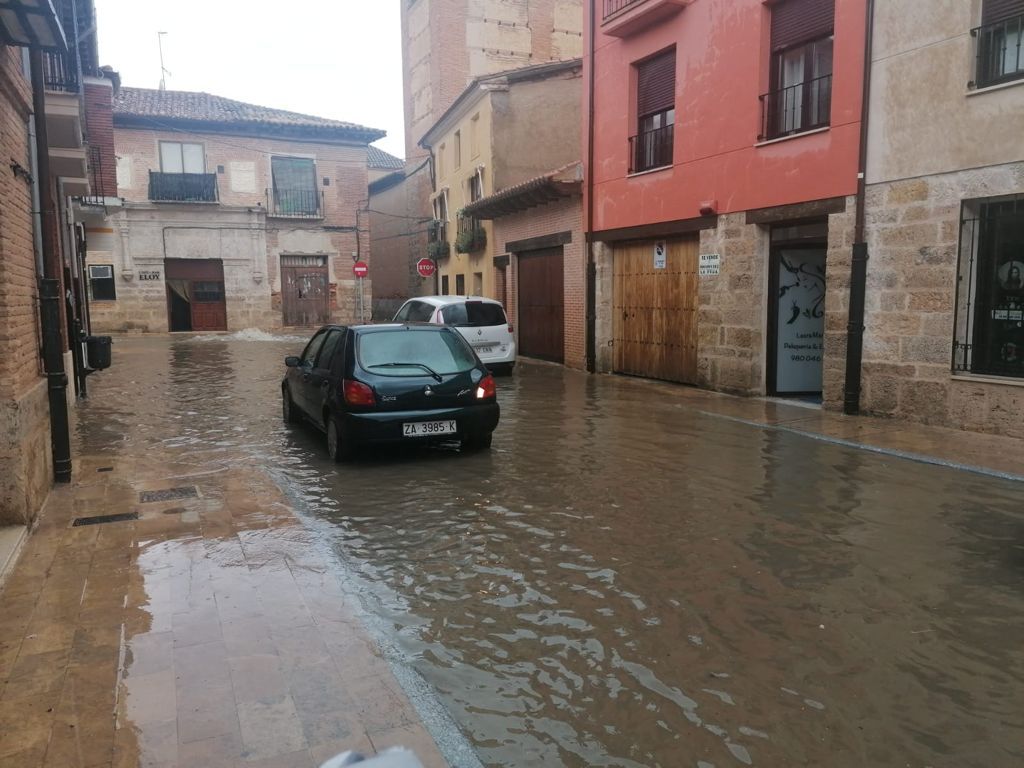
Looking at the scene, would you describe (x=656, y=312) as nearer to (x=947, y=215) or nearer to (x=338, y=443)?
(x=947, y=215)

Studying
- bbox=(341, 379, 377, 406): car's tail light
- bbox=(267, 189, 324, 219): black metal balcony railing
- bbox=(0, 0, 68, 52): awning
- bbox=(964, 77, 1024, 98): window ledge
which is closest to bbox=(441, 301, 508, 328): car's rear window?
bbox=(341, 379, 377, 406): car's tail light

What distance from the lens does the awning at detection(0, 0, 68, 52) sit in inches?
206

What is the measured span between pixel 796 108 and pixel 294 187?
24192mm

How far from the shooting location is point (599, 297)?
51.6ft

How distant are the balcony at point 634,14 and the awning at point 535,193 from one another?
2755 millimetres

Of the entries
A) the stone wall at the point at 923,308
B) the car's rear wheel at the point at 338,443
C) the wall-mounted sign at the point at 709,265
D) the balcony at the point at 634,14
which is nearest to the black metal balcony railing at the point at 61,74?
the car's rear wheel at the point at 338,443

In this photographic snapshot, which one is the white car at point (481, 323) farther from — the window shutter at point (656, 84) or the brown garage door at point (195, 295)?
the brown garage door at point (195, 295)

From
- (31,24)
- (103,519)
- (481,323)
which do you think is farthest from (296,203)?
(103,519)

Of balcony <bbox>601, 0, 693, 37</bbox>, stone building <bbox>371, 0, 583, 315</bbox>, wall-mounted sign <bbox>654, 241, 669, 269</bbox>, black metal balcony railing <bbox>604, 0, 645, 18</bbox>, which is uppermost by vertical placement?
stone building <bbox>371, 0, 583, 315</bbox>

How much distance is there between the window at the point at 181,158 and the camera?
29594 millimetres

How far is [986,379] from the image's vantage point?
Result: 28.6 ft

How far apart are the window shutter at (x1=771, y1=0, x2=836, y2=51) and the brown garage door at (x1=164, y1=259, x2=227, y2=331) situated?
24.4m

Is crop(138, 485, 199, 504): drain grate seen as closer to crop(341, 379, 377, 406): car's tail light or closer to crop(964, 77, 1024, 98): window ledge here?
crop(341, 379, 377, 406): car's tail light

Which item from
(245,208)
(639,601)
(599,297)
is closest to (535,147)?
→ (599,297)
